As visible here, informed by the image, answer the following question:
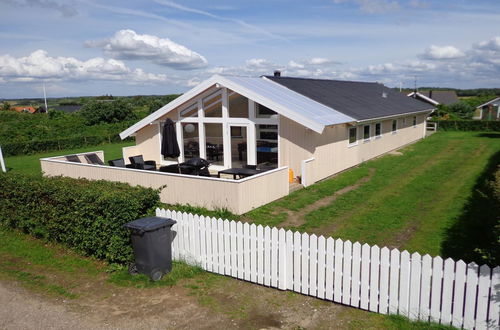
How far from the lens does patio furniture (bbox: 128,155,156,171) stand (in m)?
16.1

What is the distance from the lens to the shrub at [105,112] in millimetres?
51562

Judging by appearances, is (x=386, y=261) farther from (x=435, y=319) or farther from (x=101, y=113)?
(x=101, y=113)

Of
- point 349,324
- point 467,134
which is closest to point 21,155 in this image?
point 349,324

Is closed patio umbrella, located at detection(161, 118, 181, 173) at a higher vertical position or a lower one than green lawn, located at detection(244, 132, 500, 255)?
higher

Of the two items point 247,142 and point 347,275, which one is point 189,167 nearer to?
point 247,142

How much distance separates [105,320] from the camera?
6.05m

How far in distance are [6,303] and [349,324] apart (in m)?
5.68

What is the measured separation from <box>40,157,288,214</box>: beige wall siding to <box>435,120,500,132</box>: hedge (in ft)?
97.3

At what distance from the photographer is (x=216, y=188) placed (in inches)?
452

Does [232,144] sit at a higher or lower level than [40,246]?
higher

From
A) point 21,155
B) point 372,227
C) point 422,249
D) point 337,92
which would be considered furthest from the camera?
point 21,155

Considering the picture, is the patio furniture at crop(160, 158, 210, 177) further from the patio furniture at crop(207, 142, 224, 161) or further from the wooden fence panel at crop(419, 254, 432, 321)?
the wooden fence panel at crop(419, 254, 432, 321)

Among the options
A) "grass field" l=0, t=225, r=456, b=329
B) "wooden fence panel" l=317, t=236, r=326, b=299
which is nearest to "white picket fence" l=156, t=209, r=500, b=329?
"wooden fence panel" l=317, t=236, r=326, b=299

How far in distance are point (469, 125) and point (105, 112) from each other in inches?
1668
